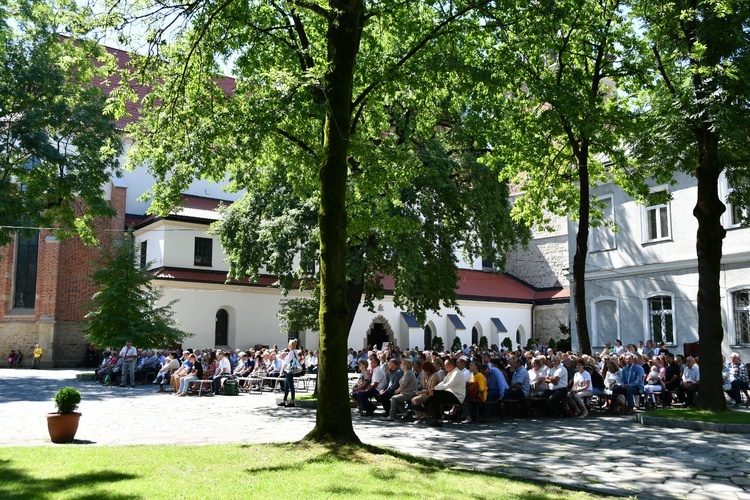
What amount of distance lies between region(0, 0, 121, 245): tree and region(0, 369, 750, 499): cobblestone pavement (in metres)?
8.85

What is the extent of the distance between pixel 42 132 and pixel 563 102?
2016cm

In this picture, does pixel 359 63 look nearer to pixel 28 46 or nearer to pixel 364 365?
pixel 364 365

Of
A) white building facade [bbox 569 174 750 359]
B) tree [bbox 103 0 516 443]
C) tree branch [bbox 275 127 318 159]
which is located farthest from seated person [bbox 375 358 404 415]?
white building facade [bbox 569 174 750 359]

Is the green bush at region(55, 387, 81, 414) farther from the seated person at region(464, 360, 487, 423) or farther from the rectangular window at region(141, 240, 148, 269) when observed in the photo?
the rectangular window at region(141, 240, 148, 269)

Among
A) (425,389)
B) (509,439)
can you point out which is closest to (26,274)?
(425,389)

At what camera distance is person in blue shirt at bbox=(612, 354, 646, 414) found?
17359 millimetres

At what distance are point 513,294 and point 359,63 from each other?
125ft

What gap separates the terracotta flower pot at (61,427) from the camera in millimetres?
11227

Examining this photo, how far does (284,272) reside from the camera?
24.0 m

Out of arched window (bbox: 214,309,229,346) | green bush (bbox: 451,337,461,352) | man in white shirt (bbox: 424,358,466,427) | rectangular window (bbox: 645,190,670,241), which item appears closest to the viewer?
man in white shirt (bbox: 424,358,466,427)

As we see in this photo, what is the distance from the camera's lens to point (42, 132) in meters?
25.4

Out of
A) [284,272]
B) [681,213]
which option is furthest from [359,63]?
[681,213]

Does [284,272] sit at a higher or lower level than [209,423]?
higher

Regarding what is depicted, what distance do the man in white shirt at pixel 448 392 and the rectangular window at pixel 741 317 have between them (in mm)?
16062
